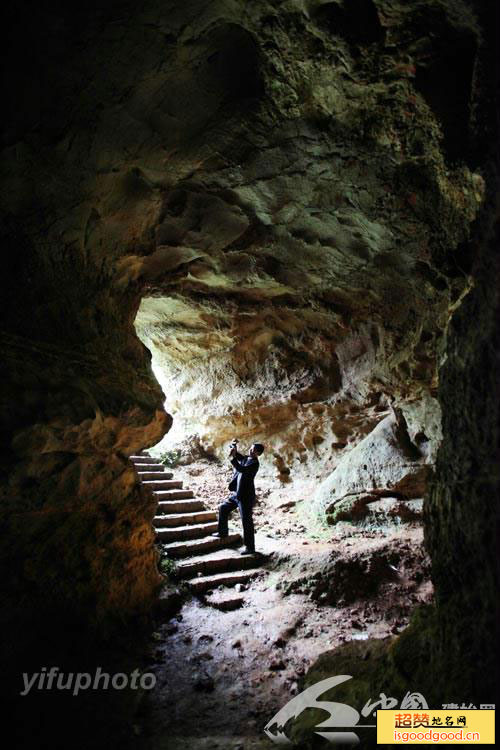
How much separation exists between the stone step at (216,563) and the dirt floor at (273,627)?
270mm

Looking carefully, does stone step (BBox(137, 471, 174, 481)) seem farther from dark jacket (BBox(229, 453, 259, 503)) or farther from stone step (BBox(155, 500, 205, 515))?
dark jacket (BBox(229, 453, 259, 503))

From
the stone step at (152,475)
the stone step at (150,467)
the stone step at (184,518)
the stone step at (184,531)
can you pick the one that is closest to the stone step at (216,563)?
the stone step at (184,531)

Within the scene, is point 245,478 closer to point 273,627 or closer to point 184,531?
point 184,531

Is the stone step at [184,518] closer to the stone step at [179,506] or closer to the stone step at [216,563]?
the stone step at [179,506]

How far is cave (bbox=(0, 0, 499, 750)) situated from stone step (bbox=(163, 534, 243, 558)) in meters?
0.03

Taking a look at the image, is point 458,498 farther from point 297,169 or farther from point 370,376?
point 370,376

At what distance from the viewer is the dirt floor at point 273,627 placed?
388 cm

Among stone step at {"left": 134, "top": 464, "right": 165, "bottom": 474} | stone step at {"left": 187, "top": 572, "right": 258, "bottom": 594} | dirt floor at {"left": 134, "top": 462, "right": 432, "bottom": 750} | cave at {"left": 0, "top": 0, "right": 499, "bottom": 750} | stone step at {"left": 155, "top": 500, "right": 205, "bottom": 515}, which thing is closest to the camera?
cave at {"left": 0, "top": 0, "right": 499, "bottom": 750}

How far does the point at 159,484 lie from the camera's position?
28.2ft

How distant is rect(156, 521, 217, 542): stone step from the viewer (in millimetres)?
7121

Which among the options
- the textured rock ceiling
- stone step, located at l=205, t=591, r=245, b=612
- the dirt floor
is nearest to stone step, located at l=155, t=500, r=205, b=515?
the dirt floor

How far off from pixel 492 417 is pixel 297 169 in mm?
4141

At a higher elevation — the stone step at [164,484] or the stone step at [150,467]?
the stone step at [150,467]

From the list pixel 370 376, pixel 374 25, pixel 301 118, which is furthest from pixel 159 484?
pixel 374 25
